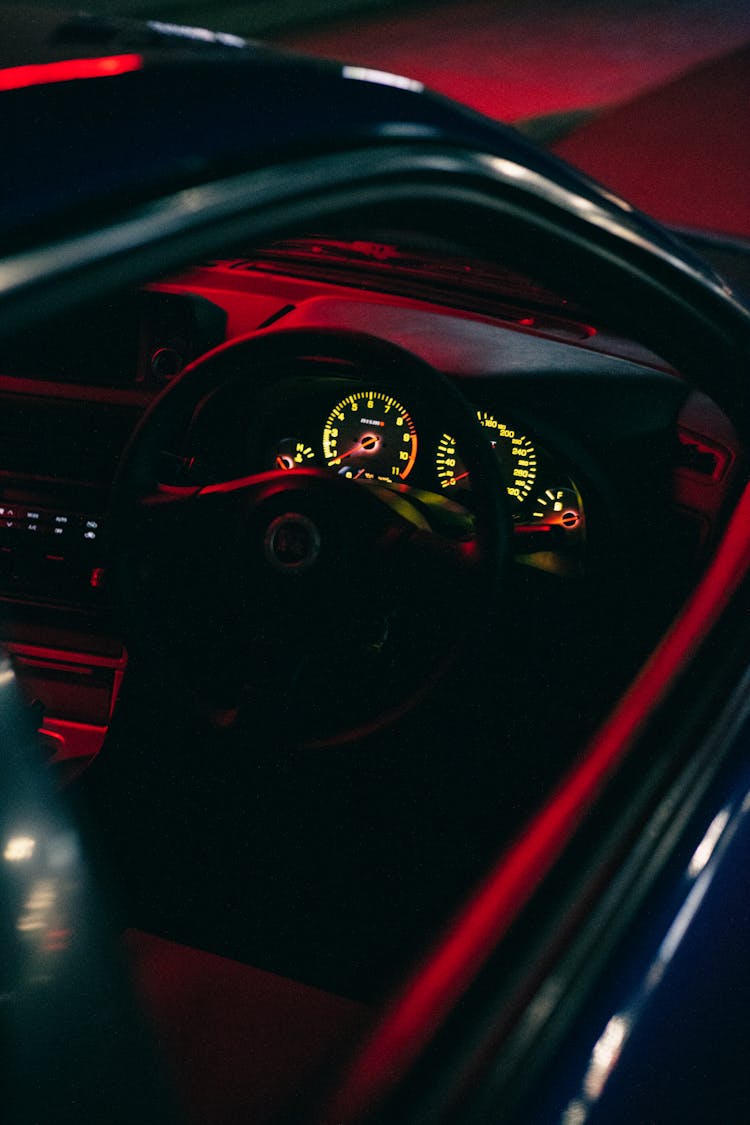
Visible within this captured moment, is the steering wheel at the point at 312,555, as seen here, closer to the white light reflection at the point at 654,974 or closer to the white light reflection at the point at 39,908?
the white light reflection at the point at 654,974

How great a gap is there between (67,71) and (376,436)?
1425 millimetres

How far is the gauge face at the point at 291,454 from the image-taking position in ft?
8.03

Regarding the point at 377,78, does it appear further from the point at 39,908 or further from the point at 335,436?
the point at 335,436

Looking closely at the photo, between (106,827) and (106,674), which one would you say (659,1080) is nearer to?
(106,827)

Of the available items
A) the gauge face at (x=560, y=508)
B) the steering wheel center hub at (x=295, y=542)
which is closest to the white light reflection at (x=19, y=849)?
the steering wheel center hub at (x=295, y=542)

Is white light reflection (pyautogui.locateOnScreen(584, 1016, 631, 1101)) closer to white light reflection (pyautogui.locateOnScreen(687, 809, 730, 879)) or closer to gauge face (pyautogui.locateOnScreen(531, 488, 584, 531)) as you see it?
white light reflection (pyautogui.locateOnScreen(687, 809, 730, 879))

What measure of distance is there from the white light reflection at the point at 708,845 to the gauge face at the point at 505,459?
1.00 metres

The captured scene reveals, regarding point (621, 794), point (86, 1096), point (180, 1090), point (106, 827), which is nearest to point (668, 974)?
point (621, 794)

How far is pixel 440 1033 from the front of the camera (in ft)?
3.72

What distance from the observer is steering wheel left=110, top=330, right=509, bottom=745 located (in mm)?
2062

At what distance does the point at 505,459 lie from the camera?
238cm

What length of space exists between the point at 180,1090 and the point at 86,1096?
0.44 metres

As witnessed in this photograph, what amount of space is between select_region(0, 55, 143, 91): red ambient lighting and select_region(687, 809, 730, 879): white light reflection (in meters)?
1.14

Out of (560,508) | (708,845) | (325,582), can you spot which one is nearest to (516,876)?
(708,845)
